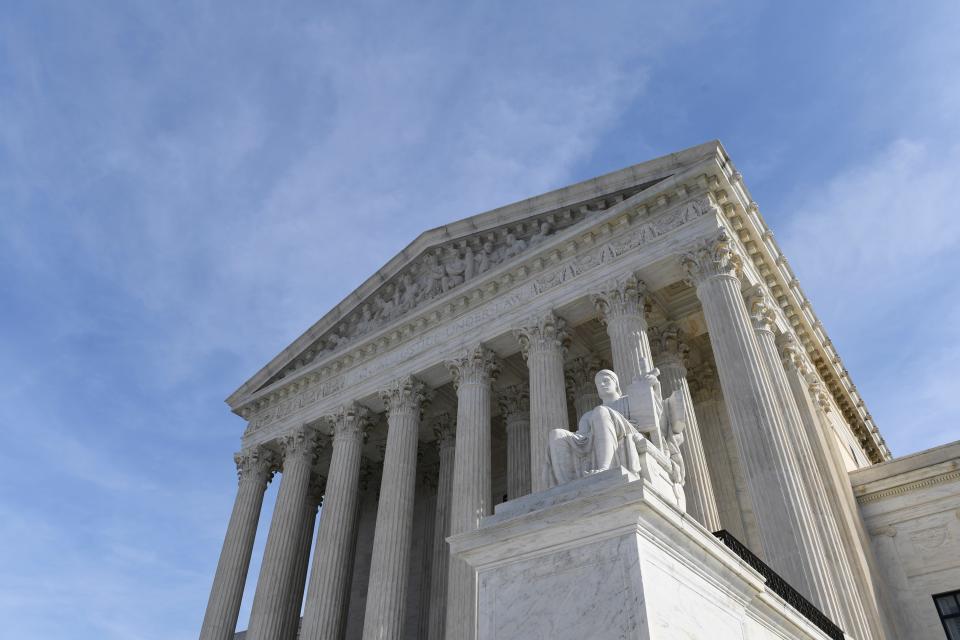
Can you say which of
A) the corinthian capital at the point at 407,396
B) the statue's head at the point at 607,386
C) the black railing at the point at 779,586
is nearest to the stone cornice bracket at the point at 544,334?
the corinthian capital at the point at 407,396

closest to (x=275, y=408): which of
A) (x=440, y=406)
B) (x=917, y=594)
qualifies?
(x=440, y=406)

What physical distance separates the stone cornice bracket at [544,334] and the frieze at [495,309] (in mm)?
1132

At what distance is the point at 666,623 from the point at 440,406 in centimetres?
2287

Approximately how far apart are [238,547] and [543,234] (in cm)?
1713

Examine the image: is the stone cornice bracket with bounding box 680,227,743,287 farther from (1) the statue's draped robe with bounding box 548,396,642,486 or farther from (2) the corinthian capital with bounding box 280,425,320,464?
(2) the corinthian capital with bounding box 280,425,320,464

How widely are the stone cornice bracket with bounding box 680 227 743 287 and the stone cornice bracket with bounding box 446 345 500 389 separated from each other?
7.37 meters

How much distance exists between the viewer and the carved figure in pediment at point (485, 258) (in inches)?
1020

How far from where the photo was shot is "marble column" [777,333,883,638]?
15.1 m

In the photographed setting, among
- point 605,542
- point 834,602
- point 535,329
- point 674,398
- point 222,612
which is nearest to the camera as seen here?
point 605,542

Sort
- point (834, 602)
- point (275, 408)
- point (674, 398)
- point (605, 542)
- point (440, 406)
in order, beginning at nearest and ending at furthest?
point (605, 542)
point (674, 398)
point (834, 602)
point (440, 406)
point (275, 408)

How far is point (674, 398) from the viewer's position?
29.7ft

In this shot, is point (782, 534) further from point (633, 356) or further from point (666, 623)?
point (666, 623)

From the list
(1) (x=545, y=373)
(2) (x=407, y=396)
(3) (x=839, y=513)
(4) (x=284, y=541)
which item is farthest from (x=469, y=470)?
(3) (x=839, y=513)

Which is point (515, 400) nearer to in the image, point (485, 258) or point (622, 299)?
point (485, 258)
